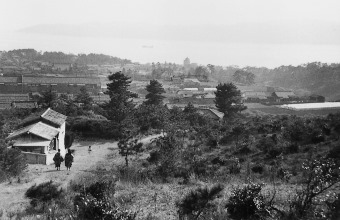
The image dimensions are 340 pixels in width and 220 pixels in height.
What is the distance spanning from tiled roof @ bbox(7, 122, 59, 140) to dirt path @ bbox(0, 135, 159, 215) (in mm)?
2178

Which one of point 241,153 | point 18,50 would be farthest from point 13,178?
point 18,50

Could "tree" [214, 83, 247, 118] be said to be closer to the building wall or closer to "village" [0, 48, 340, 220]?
"village" [0, 48, 340, 220]

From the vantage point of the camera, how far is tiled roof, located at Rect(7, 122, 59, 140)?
2053 cm

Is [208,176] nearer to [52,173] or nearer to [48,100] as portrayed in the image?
[52,173]

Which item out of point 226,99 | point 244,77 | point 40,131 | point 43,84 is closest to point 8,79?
point 43,84

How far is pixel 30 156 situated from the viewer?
19781mm

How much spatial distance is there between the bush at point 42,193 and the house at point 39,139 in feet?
24.5

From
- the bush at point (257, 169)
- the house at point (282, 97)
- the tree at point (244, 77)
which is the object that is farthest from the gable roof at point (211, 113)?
the tree at point (244, 77)

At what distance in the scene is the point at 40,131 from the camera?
2102cm

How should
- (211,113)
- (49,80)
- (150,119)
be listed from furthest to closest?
(49,80), (211,113), (150,119)

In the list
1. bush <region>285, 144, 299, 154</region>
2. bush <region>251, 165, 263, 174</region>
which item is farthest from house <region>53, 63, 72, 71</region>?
bush <region>251, 165, 263, 174</region>

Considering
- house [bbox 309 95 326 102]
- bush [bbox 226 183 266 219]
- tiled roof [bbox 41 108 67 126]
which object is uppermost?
bush [bbox 226 183 266 219]

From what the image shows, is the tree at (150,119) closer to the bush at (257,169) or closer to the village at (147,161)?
the village at (147,161)

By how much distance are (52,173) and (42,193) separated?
5.07m
